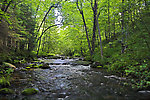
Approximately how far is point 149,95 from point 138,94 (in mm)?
352

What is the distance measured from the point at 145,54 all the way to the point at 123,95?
99.8 inches

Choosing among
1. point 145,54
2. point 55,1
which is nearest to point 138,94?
point 145,54

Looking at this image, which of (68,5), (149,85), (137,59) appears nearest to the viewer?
(149,85)

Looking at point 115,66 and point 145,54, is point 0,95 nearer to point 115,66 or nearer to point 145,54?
point 145,54

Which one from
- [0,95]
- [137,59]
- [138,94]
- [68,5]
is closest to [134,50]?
[137,59]

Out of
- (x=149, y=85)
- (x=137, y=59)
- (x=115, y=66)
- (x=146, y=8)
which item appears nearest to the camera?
(x=149, y=85)

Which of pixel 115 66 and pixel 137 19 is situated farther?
pixel 115 66

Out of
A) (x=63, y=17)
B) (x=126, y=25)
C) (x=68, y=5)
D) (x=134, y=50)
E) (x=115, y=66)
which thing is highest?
(x=68, y=5)

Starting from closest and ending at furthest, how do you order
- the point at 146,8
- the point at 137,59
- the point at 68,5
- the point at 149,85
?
the point at 149,85 → the point at 146,8 → the point at 137,59 → the point at 68,5

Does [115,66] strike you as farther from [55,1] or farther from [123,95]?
[55,1]

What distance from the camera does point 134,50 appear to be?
602 cm

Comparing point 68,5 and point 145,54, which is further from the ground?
point 68,5

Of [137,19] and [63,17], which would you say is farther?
[63,17]

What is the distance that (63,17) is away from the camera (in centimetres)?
1794
